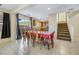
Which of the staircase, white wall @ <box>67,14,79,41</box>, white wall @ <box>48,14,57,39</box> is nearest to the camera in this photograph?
white wall @ <box>48,14,57,39</box>

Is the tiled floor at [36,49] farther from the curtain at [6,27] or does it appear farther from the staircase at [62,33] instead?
the curtain at [6,27]

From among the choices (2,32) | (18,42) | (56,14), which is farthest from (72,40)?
(2,32)

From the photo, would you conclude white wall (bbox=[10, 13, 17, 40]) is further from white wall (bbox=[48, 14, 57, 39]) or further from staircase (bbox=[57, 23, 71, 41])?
staircase (bbox=[57, 23, 71, 41])

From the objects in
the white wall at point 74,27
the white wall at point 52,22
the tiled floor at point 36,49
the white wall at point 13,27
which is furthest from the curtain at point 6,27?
the white wall at point 74,27

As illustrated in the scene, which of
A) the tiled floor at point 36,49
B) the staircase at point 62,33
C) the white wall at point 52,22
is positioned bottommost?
the tiled floor at point 36,49

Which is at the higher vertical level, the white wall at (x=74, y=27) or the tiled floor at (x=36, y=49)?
the white wall at (x=74, y=27)

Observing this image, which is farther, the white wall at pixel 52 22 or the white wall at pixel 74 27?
the white wall at pixel 74 27

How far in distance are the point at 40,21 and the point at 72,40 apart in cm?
159

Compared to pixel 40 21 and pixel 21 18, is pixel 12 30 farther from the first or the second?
pixel 40 21

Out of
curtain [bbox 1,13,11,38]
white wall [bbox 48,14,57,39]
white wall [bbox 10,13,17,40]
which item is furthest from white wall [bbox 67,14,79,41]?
curtain [bbox 1,13,11,38]

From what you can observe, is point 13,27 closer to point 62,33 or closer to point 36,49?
point 36,49

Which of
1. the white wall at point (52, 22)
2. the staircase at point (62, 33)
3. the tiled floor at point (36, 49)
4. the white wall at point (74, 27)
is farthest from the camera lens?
the white wall at point (74, 27)

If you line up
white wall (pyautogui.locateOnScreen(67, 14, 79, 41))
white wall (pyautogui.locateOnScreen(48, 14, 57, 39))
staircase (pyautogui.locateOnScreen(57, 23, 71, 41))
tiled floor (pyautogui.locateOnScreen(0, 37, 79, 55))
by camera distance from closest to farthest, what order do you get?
tiled floor (pyautogui.locateOnScreen(0, 37, 79, 55)) < white wall (pyautogui.locateOnScreen(48, 14, 57, 39)) < staircase (pyautogui.locateOnScreen(57, 23, 71, 41)) < white wall (pyautogui.locateOnScreen(67, 14, 79, 41))
